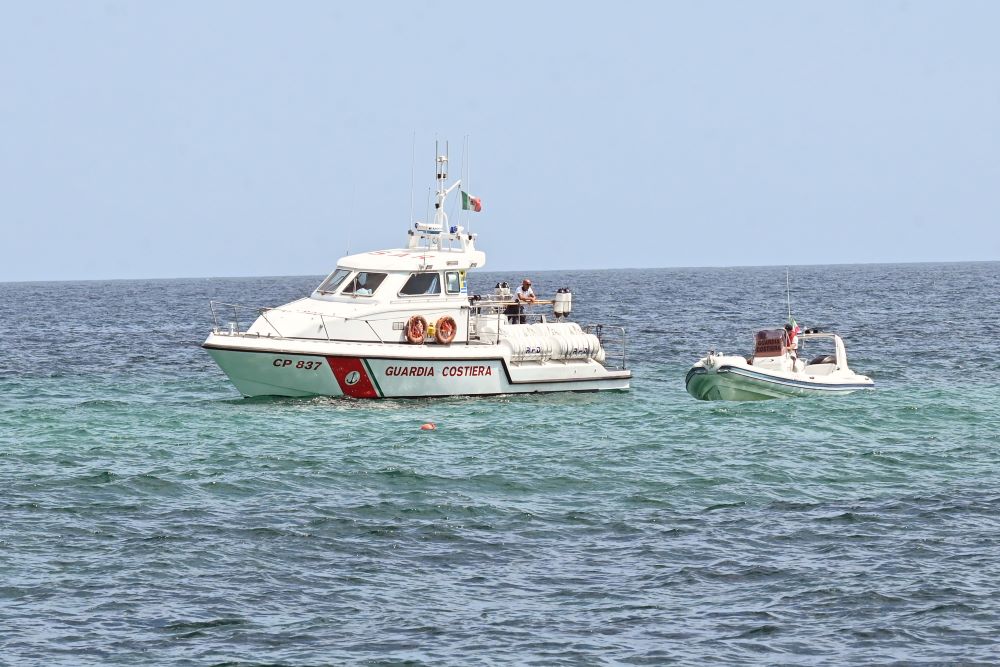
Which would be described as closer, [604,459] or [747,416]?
[604,459]

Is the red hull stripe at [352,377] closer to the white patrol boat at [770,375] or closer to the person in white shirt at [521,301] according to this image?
the person in white shirt at [521,301]

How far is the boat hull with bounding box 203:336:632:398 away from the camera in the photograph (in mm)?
26984

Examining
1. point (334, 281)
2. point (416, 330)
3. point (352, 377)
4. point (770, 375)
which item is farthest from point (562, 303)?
point (352, 377)

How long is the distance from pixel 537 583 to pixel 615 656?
223cm

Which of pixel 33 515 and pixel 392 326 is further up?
pixel 392 326

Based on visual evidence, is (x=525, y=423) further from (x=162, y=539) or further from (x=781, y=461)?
(x=162, y=539)

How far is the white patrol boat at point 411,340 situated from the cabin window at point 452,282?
2 cm

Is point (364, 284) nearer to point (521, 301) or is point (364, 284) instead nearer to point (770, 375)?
point (521, 301)

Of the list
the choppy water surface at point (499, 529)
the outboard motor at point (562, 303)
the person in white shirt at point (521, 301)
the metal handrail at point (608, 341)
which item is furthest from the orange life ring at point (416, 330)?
the outboard motor at point (562, 303)

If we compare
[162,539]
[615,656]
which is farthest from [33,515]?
[615,656]

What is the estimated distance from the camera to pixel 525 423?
25641 millimetres

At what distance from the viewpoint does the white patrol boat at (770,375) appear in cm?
2883

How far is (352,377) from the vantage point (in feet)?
89.8

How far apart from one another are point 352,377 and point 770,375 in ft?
29.9
